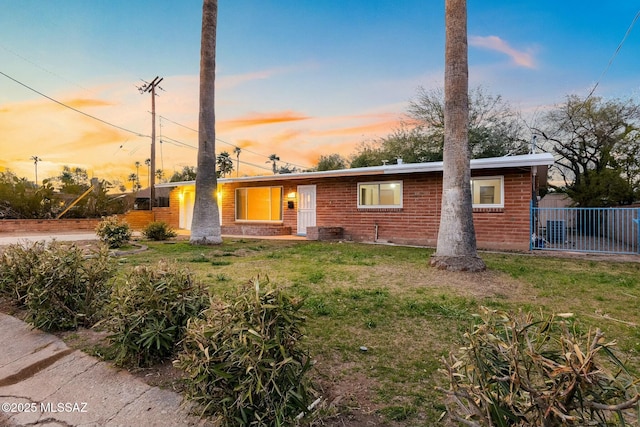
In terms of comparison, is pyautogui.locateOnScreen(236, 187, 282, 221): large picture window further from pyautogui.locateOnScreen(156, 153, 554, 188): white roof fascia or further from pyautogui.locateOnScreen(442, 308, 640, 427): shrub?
pyautogui.locateOnScreen(442, 308, 640, 427): shrub

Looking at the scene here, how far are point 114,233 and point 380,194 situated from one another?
30.1ft

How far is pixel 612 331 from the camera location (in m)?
3.56

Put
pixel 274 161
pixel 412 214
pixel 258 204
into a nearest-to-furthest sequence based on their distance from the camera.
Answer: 1. pixel 412 214
2. pixel 258 204
3. pixel 274 161

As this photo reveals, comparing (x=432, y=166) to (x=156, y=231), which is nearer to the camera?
(x=432, y=166)

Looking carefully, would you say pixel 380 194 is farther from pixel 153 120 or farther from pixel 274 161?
pixel 274 161

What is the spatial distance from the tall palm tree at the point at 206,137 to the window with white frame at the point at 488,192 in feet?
28.5

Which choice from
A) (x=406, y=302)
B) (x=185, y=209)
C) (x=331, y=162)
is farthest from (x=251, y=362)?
(x=331, y=162)

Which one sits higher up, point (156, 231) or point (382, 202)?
point (382, 202)

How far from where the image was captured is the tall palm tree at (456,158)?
667cm

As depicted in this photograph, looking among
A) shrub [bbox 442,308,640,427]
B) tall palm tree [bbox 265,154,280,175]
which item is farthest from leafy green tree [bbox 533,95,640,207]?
tall palm tree [bbox 265,154,280,175]

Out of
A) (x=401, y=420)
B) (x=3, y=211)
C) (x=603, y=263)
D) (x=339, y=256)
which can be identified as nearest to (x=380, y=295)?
(x=401, y=420)

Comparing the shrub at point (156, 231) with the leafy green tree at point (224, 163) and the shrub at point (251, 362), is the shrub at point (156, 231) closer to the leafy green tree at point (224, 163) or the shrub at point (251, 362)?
the shrub at point (251, 362)

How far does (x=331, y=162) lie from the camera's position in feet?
113

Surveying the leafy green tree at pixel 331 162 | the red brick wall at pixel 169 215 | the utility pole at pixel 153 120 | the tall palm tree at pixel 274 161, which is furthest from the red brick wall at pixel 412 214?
the tall palm tree at pixel 274 161
